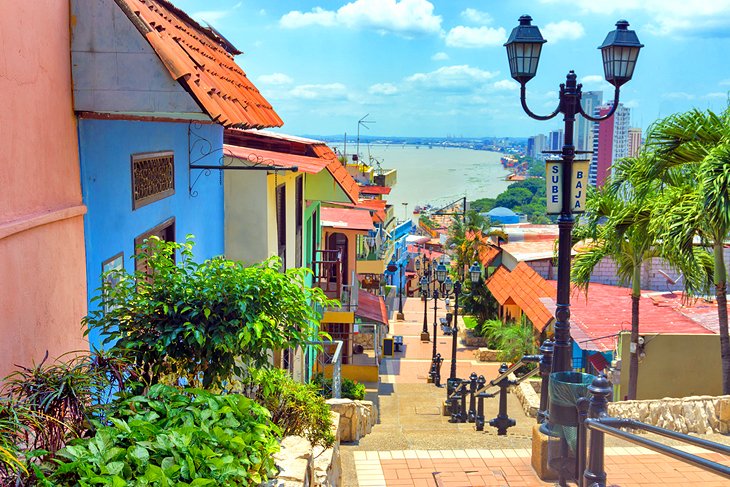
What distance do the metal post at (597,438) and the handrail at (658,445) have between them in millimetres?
122

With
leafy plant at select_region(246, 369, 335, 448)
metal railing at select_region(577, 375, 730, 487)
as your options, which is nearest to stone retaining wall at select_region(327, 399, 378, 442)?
leafy plant at select_region(246, 369, 335, 448)

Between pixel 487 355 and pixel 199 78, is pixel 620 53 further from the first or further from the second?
pixel 487 355

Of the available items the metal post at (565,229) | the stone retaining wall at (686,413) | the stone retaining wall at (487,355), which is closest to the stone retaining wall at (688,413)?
the stone retaining wall at (686,413)

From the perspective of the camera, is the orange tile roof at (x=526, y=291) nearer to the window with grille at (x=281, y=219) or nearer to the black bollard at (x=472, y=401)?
the black bollard at (x=472, y=401)

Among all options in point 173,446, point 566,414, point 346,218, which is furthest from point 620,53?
point 346,218

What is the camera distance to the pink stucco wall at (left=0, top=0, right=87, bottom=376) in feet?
12.0

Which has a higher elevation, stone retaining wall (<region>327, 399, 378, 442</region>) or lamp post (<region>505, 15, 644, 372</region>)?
lamp post (<region>505, 15, 644, 372</region>)

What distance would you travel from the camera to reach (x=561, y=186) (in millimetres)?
7551

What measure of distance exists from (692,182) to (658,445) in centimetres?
769

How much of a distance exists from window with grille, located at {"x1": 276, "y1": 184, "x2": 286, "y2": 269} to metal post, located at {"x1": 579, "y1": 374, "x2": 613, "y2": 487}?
710cm

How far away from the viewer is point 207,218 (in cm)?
891

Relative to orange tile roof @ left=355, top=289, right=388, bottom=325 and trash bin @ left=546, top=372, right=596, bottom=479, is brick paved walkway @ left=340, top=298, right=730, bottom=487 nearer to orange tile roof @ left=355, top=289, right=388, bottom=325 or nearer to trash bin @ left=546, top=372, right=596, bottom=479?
trash bin @ left=546, top=372, right=596, bottom=479

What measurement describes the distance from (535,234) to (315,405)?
101 feet

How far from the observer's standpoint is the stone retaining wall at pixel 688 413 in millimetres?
9797
